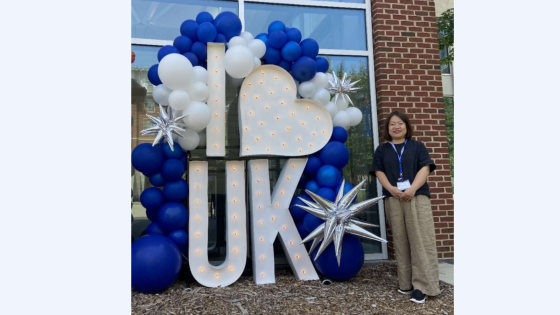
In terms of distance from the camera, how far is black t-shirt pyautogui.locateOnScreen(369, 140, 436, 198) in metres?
3.45

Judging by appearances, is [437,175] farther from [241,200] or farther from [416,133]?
[241,200]

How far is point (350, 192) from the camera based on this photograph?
11.8 ft

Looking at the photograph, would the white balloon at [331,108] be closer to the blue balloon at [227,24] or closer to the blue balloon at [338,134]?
the blue balloon at [338,134]

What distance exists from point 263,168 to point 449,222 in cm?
235

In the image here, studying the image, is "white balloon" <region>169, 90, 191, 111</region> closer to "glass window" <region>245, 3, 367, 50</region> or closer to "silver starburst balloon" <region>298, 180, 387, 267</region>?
"silver starburst balloon" <region>298, 180, 387, 267</region>

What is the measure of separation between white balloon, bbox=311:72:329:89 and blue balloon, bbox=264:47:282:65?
0.38 m

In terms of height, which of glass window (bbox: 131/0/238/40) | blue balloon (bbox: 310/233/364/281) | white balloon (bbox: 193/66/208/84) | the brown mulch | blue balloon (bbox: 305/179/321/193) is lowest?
the brown mulch

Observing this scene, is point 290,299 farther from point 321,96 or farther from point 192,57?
point 192,57

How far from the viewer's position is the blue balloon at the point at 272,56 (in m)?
3.93

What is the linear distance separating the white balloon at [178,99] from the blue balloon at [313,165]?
50.1 inches

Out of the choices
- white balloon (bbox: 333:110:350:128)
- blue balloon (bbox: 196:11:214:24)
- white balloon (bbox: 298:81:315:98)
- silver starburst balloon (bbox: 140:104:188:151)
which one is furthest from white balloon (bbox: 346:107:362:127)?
silver starburst balloon (bbox: 140:104:188:151)

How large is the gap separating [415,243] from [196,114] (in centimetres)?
204

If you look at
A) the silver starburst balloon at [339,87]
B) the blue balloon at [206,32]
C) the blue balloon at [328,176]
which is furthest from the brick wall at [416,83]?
the blue balloon at [206,32]

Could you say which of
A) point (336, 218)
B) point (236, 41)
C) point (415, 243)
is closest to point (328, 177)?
point (336, 218)
